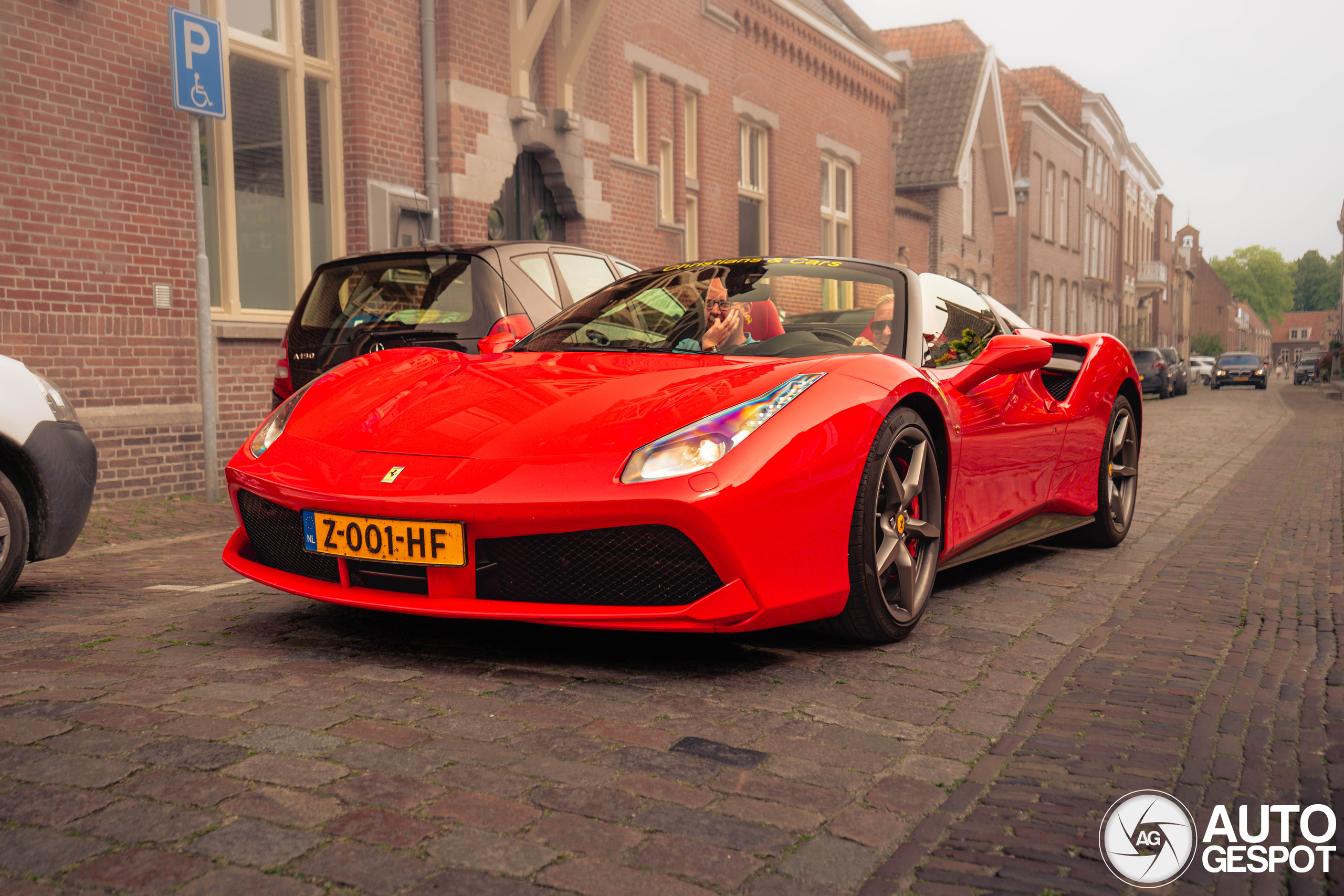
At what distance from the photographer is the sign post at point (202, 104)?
7.90 meters

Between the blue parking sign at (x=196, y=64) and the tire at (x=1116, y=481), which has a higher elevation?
the blue parking sign at (x=196, y=64)

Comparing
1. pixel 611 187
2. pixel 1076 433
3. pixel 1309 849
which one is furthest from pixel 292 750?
pixel 611 187

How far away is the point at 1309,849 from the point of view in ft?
7.53

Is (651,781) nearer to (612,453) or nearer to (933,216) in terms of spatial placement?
(612,453)

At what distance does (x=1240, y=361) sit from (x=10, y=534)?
5220 centimetres

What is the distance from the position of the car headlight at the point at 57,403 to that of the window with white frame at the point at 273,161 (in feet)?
16.8

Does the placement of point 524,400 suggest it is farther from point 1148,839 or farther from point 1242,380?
point 1242,380

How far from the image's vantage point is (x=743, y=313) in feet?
14.1

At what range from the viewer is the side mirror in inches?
174

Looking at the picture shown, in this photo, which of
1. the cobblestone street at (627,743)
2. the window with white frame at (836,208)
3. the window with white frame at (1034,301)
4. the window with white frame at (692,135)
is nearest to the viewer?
the cobblestone street at (627,743)

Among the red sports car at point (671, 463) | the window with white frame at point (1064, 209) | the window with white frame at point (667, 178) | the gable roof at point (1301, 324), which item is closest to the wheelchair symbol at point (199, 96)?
the red sports car at point (671, 463)

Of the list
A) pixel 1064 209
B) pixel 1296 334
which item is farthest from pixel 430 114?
pixel 1296 334

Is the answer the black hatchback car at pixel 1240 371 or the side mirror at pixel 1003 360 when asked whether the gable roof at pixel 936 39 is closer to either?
the black hatchback car at pixel 1240 371

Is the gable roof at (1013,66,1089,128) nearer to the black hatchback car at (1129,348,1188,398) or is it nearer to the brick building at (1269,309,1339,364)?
the black hatchback car at (1129,348,1188,398)
